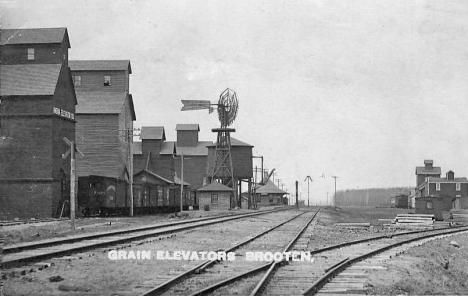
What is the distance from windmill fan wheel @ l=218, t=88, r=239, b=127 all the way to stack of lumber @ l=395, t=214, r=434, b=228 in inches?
1186

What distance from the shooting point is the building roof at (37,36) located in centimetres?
4325

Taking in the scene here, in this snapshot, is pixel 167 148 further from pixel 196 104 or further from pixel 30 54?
pixel 30 54

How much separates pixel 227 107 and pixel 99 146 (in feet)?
52.4

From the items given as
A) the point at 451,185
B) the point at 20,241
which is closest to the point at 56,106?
the point at 20,241

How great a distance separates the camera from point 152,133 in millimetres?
84188

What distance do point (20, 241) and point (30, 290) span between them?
30.8 feet

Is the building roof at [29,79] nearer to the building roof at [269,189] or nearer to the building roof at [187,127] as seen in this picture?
the building roof at [187,127]

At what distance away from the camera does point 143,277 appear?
11484 millimetres

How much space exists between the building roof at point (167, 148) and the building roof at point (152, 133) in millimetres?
1035

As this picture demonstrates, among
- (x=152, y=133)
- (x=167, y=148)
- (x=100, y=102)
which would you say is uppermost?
(x=100, y=102)

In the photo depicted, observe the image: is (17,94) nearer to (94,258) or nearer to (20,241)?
(20,241)

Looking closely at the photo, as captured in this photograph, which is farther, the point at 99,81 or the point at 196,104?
the point at 196,104

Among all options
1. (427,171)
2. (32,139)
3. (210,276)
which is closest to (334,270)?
(210,276)

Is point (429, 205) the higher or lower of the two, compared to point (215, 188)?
lower
